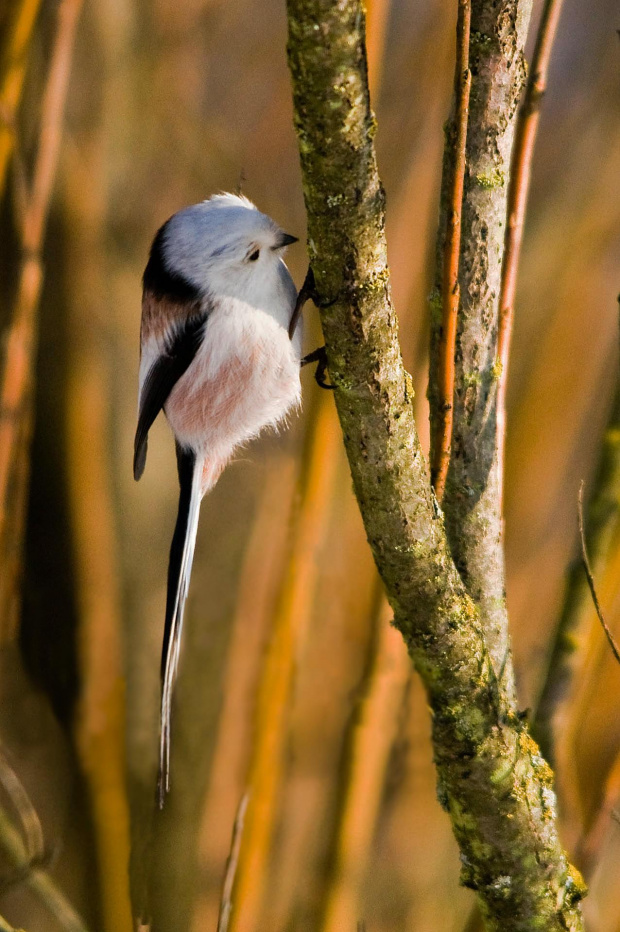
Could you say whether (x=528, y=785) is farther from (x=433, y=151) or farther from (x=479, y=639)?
(x=433, y=151)

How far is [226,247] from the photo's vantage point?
1082 millimetres

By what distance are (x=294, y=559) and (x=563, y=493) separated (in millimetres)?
823

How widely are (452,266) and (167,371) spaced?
628mm

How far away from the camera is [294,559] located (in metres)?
1.69

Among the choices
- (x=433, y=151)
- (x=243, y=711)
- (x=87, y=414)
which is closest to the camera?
(x=433, y=151)

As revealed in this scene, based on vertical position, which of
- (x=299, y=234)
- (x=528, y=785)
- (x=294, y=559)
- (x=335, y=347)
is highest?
(x=299, y=234)

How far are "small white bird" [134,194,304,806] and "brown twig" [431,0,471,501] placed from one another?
28 centimetres

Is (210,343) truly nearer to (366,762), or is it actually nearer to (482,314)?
(482,314)

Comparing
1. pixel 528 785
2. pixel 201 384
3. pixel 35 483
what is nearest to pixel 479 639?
pixel 528 785

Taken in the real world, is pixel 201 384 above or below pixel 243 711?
above

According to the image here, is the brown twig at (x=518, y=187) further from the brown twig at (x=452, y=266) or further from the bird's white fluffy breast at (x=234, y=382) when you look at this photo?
the bird's white fluffy breast at (x=234, y=382)

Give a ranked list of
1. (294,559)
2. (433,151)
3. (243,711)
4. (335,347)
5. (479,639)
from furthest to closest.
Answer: (243,711), (433,151), (294,559), (479,639), (335,347)

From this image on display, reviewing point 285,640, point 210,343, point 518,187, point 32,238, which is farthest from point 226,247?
point 285,640

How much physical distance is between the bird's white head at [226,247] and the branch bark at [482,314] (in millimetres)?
367
